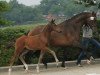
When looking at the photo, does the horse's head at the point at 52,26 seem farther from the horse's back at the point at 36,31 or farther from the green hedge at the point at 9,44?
the green hedge at the point at 9,44

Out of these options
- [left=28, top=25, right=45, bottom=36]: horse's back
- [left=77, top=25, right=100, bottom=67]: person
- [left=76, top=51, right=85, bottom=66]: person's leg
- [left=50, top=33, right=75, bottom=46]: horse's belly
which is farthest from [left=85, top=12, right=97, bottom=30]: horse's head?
[left=28, top=25, right=45, bottom=36]: horse's back

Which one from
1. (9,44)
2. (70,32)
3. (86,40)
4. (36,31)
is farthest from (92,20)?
(9,44)

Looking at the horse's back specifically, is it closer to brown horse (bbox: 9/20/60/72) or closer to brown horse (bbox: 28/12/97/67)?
brown horse (bbox: 28/12/97/67)

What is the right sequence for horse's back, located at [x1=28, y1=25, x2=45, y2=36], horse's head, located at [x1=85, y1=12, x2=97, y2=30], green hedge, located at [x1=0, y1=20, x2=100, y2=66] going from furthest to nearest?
green hedge, located at [x1=0, y1=20, x2=100, y2=66]
horse's back, located at [x1=28, y1=25, x2=45, y2=36]
horse's head, located at [x1=85, y1=12, x2=97, y2=30]

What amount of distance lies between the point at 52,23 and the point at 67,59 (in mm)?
2387

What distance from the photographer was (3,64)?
1262 centimetres

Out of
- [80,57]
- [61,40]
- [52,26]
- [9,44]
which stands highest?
[52,26]

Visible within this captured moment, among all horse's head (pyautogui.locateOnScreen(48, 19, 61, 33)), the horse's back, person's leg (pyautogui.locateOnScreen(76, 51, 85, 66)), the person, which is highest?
horse's head (pyautogui.locateOnScreen(48, 19, 61, 33))

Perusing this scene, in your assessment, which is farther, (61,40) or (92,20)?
(61,40)

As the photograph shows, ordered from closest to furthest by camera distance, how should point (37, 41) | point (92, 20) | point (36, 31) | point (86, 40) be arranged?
point (37, 41) < point (92, 20) < point (36, 31) < point (86, 40)

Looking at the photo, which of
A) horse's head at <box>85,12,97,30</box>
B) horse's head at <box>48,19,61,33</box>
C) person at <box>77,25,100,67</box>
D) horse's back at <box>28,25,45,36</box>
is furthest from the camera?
person at <box>77,25,100,67</box>

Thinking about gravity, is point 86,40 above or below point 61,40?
below

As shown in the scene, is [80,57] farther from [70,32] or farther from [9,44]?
[9,44]

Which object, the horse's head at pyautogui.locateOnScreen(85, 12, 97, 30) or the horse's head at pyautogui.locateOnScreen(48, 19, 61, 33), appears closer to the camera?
the horse's head at pyautogui.locateOnScreen(48, 19, 61, 33)
